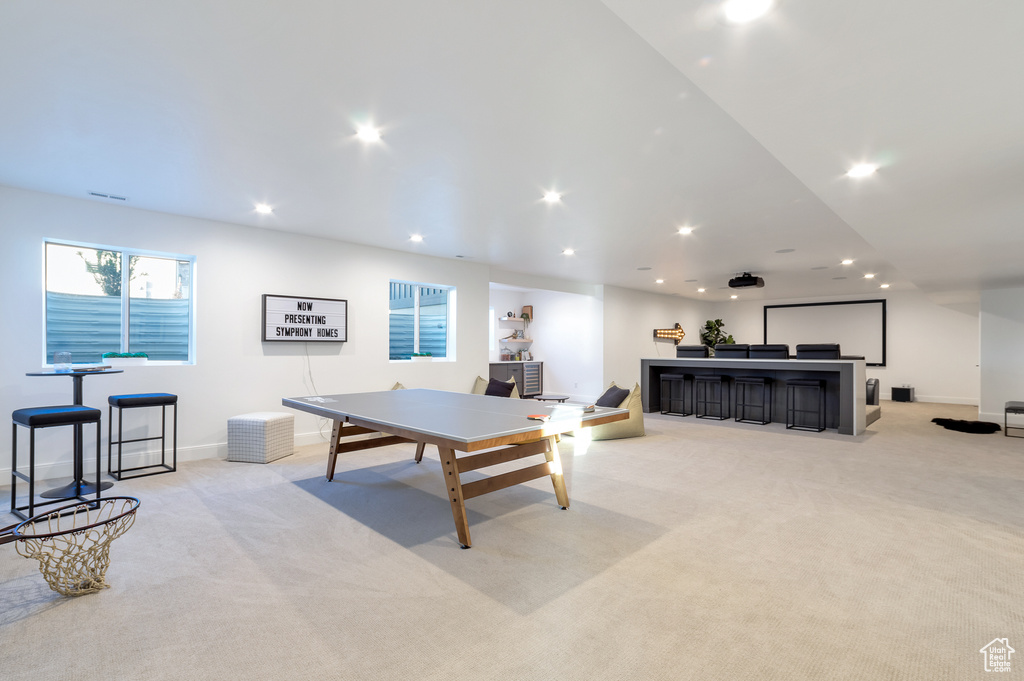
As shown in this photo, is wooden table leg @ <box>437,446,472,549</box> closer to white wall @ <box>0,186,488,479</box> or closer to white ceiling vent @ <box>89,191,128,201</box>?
white wall @ <box>0,186,488,479</box>

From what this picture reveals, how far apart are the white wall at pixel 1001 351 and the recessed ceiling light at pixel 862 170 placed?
25.0 ft

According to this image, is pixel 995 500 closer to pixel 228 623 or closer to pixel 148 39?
pixel 228 623

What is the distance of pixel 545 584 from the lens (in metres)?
2.33

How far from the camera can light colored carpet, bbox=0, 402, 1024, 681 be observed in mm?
1781

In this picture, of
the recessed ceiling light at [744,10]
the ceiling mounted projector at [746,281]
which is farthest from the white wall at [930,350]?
the recessed ceiling light at [744,10]

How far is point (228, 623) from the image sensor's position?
2.02 metres

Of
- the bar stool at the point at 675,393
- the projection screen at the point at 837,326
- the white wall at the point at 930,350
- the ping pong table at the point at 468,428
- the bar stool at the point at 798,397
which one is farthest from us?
the projection screen at the point at 837,326

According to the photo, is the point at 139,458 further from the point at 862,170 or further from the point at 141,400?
the point at 862,170

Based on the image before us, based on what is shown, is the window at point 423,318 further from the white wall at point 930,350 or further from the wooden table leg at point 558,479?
the white wall at point 930,350

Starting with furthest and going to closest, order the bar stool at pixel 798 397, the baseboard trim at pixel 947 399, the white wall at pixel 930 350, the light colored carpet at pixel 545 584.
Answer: the white wall at pixel 930 350, the baseboard trim at pixel 947 399, the bar stool at pixel 798 397, the light colored carpet at pixel 545 584

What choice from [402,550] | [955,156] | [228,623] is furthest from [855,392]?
[228,623]

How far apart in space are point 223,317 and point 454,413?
332 cm

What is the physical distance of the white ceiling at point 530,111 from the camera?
1812 mm

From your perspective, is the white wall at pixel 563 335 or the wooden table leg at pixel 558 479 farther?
the white wall at pixel 563 335
